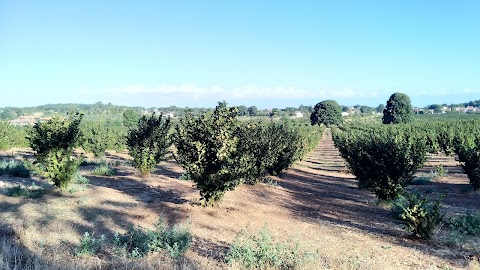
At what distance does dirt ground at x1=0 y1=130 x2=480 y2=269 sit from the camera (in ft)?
27.4

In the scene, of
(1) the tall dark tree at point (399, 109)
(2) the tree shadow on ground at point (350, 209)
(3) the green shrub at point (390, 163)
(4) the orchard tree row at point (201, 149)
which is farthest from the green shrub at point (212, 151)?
(1) the tall dark tree at point (399, 109)

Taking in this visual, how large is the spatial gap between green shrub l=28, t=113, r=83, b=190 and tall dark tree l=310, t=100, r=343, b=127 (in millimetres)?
109590

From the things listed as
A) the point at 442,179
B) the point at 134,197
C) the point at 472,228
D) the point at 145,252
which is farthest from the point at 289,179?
the point at 145,252

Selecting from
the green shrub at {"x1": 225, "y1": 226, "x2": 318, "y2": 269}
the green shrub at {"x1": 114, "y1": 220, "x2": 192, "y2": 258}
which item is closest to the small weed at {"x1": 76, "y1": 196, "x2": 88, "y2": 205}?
the green shrub at {"x1": 114, "y1": 220, "x2": 192, "y2": 258}

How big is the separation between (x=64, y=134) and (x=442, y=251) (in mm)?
13673

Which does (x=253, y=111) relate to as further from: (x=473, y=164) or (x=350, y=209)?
(x=350, y=209)

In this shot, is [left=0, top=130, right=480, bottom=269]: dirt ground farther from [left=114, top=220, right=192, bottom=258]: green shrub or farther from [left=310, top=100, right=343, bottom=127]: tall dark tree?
[left=310, top=100, right=343, bottom=127]: tall dark tree

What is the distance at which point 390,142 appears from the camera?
14.4 meters

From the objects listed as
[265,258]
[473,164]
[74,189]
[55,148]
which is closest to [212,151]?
[265,258]

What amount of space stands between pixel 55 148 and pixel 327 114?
110893 millimetres

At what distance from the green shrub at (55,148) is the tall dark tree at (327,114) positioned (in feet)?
360

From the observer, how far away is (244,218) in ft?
39.0

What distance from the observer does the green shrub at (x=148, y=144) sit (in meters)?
19.4

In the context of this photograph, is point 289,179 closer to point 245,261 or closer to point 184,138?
point 184,138
